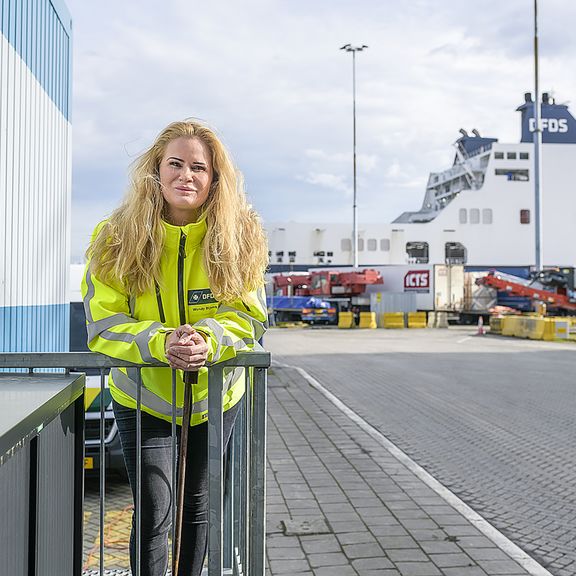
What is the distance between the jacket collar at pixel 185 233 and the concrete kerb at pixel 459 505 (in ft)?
9.36

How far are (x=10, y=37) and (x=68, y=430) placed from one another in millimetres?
4332

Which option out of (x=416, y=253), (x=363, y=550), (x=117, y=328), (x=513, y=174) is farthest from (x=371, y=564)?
(x=513, y=174)

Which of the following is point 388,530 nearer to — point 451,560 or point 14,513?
point 451,560

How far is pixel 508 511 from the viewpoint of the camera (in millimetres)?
5648

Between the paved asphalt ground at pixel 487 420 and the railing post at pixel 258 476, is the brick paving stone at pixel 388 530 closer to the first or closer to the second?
the paved asphalt ground at pixel 487 420

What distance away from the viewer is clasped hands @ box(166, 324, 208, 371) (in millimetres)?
2590

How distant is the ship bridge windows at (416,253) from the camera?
165ft

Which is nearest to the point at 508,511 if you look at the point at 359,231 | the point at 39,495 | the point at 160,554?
the point at 160,554

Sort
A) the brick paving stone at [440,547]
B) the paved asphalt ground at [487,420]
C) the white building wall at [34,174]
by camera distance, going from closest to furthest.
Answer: the brick paving stone at [440,547] → the paved asphalt ground at [487,420] → the white building wall at [34,174]

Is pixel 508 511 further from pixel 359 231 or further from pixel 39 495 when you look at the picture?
pixel 359 231

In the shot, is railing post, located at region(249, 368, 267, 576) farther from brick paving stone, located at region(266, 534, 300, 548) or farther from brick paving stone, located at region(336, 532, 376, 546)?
brick paving stone, located at region(336, 532, 376, 546)

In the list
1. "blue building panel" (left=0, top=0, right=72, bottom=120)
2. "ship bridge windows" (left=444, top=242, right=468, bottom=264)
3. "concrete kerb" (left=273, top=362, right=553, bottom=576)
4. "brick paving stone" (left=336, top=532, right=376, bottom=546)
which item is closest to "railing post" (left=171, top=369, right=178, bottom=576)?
"brick paving stone" (left=336, top=532, right=376, bottom=546)

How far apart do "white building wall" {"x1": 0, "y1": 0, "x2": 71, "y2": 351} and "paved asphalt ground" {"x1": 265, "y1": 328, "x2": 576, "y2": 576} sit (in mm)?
3589

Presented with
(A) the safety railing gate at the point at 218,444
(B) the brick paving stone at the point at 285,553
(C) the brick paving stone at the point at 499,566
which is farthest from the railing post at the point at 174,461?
(C) the brick paving stone at the point at 499,566
